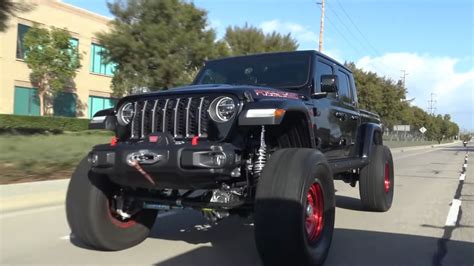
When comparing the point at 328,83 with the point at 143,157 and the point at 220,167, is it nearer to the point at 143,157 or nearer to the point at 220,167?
the point at 220,167

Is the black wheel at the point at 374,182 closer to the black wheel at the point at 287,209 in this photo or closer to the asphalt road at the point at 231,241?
the asphalt road at the point at 231,241

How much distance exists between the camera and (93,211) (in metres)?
5.66

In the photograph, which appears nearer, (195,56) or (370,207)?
(370,207)

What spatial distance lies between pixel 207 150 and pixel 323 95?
2.36 meters

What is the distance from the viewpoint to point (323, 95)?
6.75 meters

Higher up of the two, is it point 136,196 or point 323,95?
point 323,95

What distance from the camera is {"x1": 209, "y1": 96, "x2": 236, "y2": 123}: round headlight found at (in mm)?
5227

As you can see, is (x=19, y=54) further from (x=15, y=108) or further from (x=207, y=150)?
(x=207, y=150)

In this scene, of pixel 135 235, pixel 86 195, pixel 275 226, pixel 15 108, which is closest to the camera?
pixel 275 226

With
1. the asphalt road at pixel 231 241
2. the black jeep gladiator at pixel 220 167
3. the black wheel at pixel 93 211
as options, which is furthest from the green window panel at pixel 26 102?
the black wheel at pixel 93 211

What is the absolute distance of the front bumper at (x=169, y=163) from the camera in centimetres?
489

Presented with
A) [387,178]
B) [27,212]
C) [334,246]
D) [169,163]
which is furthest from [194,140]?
[387,178]

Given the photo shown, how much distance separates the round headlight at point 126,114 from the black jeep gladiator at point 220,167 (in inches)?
0.5

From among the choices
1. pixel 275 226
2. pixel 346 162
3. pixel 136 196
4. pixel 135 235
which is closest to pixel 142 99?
pixel 136 196
